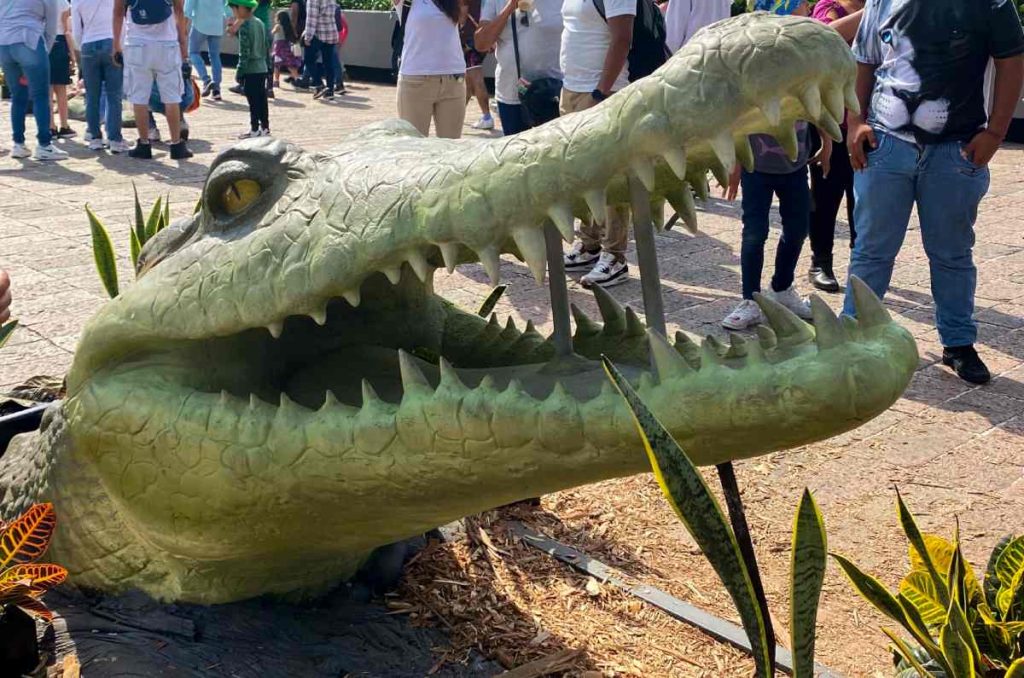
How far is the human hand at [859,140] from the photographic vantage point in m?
4.74

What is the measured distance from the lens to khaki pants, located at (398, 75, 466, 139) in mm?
7058

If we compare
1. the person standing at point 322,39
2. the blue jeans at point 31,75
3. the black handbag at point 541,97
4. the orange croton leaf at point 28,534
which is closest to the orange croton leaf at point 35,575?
the orange croton leaf at point 28,534

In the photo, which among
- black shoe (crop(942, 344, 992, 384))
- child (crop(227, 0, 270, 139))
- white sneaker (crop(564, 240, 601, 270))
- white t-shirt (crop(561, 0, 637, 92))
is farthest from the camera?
child (crop(227, 0, 270, 139))

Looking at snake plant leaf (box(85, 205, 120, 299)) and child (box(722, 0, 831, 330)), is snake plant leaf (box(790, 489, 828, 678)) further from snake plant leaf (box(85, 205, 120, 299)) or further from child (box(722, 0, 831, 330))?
child (box(722, 0, 831, 330))

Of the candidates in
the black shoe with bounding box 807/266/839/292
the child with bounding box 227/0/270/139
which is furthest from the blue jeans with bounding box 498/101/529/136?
the child with bounding box 227/0/270/139

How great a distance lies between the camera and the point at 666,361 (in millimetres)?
1623

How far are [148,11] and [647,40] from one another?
5142 mm

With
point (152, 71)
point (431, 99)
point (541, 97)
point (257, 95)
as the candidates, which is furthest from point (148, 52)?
point (541, 97)

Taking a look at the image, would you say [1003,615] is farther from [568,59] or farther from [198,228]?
[568,59]

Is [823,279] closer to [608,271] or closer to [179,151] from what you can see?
[608,271]

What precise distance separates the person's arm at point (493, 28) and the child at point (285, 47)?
35.5 ft

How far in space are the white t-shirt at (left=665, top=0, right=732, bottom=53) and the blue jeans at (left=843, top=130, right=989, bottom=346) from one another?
1981 mm

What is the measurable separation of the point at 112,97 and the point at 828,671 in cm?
960

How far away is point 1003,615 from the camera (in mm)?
2152
